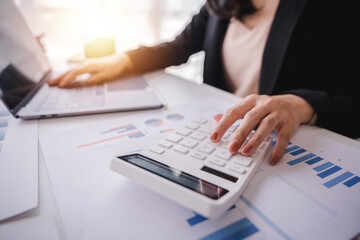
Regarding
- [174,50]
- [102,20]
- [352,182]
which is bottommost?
[352,182]

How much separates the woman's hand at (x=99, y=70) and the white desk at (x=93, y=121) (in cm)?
10

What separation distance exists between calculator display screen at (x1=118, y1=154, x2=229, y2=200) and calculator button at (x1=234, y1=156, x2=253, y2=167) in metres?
0.07

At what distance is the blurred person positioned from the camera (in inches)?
16.5

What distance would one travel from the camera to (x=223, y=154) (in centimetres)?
33

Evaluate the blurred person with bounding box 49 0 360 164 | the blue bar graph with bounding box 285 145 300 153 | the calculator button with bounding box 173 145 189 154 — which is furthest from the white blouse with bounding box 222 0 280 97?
the calculator button with bounding box 173 145 189 154

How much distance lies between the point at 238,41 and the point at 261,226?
0.77 m

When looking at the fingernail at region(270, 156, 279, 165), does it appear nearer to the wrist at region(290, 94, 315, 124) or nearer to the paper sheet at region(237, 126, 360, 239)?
the paper sheet at region(237, 126, 360, 239)

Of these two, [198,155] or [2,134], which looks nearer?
[198,155]

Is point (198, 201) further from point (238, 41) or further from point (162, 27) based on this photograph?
point (162, 27)

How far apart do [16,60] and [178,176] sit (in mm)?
553

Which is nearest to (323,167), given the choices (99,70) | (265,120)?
(265,120)

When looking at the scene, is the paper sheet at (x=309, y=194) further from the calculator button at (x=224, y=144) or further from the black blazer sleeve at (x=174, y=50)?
the black blazer sleeve at (x=174, y=50)

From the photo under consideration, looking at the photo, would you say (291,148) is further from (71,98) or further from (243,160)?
(71,98)

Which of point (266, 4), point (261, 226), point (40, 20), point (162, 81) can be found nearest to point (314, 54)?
point (266, 4)
